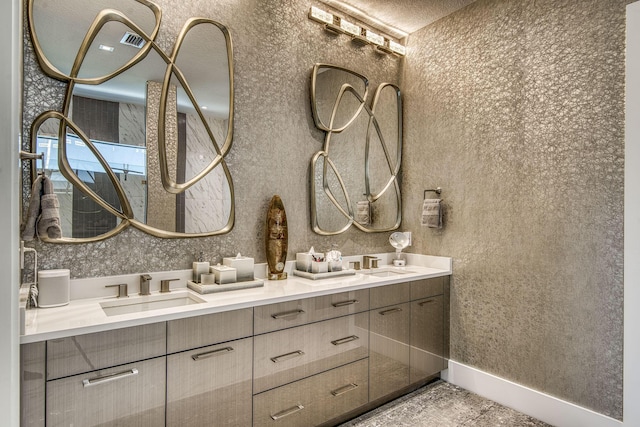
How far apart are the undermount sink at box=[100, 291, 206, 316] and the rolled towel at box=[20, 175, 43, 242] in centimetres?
44

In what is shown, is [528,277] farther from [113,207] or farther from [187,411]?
[113,207]

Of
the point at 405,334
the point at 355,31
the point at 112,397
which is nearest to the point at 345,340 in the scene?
the point at 405,334

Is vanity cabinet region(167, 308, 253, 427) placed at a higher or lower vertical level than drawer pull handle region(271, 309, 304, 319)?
lower

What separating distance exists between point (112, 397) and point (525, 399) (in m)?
2.34

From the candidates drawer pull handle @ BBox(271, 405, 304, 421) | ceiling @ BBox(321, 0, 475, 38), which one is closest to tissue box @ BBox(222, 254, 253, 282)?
Answer: drawer pull handle @ BBox(271, 405, 304, 421)

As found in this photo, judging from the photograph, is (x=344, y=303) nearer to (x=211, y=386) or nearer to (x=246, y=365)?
(x=246, y=365)

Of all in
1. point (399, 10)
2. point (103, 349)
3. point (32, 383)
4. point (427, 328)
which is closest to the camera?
point (32, 383)

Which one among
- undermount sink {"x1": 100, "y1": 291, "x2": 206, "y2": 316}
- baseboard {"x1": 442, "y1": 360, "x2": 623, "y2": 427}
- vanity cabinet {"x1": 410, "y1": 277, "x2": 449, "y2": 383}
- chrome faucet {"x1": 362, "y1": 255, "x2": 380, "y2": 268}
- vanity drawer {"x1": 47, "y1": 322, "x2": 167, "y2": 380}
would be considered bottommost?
baseboard {"x1": 442, "y1": 360, "x2": 623, "y2": 427}

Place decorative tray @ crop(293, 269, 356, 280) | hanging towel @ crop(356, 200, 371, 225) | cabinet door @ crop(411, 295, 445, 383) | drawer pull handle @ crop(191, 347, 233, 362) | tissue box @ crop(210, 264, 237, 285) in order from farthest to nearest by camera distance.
Answer: hanging towel @ crop(356, 200, 371, 225) < cabinet door @ crop(411, 295, 445, 383) < decorative tray @ crop(293, 269, 356, 280) < tissue box @ crop(210, 264, 237, 285) < drawer pull handle @ crop(191, 347, 233, 362)

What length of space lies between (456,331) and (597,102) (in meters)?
1.73

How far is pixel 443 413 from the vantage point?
7.85 ft

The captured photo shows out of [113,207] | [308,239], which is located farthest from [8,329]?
[308,239]

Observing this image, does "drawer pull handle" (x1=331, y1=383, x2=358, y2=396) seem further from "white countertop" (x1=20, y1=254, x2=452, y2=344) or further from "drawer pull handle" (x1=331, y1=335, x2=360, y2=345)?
"white countertop" (x1=20, y1=254, x2=452, y2=344)

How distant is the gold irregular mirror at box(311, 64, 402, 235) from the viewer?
274 centimetres
